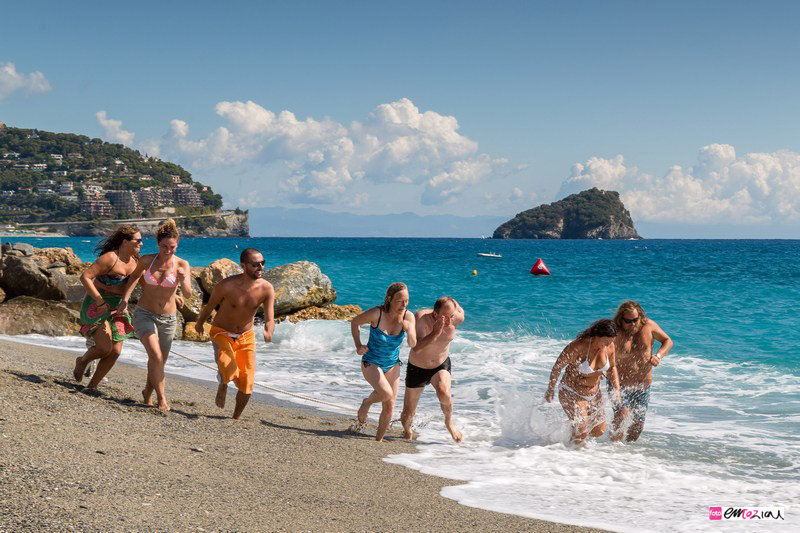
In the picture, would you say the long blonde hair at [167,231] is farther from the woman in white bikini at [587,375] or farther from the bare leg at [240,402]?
the woman in white bikini at [587,375]

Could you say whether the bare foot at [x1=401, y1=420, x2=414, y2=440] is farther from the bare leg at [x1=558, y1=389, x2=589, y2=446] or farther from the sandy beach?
the bare leg at [x1=558, y1=389, x2=589, y2=446]

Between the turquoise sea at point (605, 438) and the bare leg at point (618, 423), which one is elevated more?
the bare leg at point (618, 423)

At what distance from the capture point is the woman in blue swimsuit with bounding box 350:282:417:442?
278 inches

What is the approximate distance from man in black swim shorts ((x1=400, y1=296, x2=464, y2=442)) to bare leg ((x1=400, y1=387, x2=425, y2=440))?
0.04 ft

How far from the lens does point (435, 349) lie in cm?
741

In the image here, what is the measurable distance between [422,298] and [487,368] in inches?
664

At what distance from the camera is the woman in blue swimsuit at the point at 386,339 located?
23.2 feet

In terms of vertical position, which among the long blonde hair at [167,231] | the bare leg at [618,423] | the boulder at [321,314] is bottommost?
the boulder at [321,314]

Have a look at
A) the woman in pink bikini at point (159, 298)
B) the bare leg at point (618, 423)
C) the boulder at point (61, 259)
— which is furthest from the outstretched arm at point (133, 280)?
the boulder at point (61, 259)

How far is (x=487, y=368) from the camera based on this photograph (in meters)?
13.4

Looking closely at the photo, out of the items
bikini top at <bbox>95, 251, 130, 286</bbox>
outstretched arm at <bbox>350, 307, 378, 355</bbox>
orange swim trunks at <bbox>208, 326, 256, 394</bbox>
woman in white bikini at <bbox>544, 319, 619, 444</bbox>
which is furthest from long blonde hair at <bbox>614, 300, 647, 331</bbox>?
bikini top at <bbox>95, 251, 130, 286</bbox>

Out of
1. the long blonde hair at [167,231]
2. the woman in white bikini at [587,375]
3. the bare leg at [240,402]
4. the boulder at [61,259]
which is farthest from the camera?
the boulder at [61,259]

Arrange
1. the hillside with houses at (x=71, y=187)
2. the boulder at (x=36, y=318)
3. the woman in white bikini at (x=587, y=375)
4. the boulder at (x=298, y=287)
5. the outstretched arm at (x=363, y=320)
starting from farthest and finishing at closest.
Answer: the hillside with houses at (x=71, y=187), the boulder at (x=298, y=287), the boulder at (x=36, y=318), the woman in white bikini at (x=587, y=375), the outstretched arm at (x=363, y=320)

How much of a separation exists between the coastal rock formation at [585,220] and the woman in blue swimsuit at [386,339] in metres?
183
